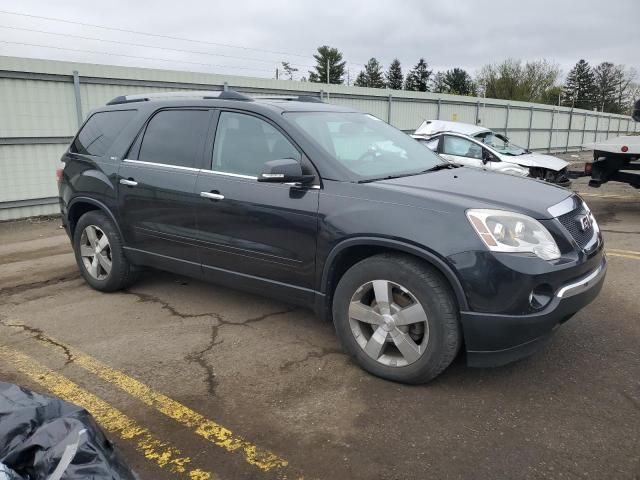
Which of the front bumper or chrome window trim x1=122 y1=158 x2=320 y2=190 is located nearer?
the front bumper

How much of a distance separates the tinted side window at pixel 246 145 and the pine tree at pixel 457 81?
6548 centimetres

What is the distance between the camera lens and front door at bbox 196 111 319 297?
139 inches

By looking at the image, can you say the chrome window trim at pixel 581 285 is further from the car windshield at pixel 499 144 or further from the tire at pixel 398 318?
the car windshield at pixel 499 144

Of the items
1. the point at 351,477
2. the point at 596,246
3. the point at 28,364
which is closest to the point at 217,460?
the point at 351,477

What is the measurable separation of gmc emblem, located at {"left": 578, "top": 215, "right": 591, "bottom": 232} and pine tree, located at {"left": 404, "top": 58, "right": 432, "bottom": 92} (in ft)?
236

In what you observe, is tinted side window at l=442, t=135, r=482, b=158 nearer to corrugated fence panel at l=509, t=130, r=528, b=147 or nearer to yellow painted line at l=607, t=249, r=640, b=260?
yellow painted line at l=607, t=249, r=640, b=260

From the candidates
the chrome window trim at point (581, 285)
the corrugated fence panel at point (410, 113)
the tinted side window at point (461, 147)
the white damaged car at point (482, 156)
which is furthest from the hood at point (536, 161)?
the chrome window trim at point (581, 285)

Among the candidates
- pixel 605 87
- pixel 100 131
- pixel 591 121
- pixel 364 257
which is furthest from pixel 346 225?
pixel 605 87

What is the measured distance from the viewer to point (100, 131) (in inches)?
197

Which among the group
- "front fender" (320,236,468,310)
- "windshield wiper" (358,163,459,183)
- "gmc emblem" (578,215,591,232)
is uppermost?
"windshield wiper" (358,163,459,183)

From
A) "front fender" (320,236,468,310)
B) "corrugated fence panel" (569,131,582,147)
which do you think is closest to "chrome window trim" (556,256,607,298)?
"front fender" (320,236,468,310)

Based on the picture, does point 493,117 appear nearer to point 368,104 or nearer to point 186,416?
point 368,104

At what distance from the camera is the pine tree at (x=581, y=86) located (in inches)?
2953

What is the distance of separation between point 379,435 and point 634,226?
7.41m
